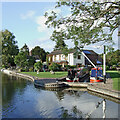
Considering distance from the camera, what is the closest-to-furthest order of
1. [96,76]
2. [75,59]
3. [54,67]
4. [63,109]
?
[63,109]
[96,76]
[54,67]
[75,59]

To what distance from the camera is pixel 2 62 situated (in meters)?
65.4

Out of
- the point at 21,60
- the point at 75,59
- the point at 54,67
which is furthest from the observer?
the point at 21,60

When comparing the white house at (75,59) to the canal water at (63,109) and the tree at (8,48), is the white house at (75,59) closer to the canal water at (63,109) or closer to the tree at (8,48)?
the tree at (8,48)

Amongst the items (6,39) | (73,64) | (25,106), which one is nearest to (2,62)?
(6,39)

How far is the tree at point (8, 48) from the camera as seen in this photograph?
64062mm

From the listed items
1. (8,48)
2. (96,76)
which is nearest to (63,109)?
(96,76)

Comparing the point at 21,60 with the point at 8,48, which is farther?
the point at 8,48

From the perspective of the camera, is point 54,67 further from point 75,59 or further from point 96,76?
point 96,76

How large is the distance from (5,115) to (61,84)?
34.5 ft

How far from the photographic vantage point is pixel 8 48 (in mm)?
67812

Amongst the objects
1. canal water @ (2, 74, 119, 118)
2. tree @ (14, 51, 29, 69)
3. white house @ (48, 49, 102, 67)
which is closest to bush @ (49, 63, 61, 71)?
white house @ (48, 49, 102, 67)

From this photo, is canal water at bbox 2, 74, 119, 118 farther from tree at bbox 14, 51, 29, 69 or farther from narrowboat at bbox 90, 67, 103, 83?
tree at bbox 14, 51, 29, 69

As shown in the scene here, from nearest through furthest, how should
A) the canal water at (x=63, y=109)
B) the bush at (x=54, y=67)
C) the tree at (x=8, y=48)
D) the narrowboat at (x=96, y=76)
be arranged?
the canal water at (x=63, y=109)
the narrowboat at (x=96, y=76)
the bush at (x=54, y=67)
the tree at (x=8, y=48)

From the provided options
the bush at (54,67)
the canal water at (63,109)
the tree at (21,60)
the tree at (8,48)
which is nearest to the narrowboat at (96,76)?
the canal water at (63,109)
